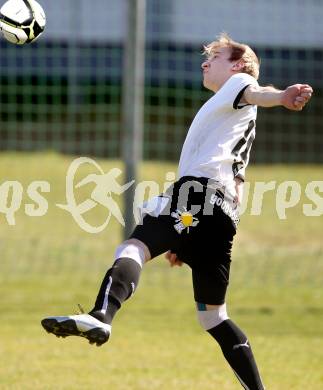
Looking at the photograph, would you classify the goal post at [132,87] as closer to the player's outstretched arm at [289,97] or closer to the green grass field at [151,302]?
the green grass field at [151,302]

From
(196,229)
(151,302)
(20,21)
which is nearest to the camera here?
(196,229)

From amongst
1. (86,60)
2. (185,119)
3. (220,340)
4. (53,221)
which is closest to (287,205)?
(185,119)

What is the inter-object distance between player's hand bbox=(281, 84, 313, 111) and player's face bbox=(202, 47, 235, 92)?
0.74 metres

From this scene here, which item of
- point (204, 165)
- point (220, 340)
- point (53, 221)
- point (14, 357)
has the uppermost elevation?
point (204, 165)

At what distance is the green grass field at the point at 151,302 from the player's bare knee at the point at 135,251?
64.8 inches

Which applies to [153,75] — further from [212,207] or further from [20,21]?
[212,207]

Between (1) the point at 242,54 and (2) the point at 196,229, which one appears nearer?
(2) the point at 196,229

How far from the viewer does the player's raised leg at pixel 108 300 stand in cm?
438

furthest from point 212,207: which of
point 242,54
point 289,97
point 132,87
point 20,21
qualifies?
point 132,87

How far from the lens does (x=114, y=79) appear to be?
745 inches

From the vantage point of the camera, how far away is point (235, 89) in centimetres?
506

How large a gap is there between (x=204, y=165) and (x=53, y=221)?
10082mm

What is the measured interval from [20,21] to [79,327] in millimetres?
1929

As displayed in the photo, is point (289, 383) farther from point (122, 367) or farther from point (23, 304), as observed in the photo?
point (23, 304)
